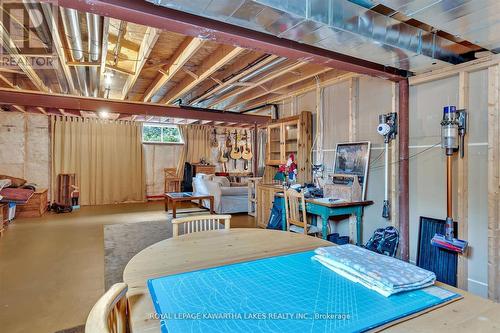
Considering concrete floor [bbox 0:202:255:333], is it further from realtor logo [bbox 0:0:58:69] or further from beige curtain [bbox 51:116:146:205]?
realtor logo [bbox 0:0:58:69]

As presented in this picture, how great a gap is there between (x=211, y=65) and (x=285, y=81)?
141 centimetres

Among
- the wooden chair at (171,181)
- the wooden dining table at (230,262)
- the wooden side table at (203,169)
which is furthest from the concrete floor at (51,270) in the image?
the wooden side table at (203,169)

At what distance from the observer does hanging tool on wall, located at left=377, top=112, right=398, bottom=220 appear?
131 inches

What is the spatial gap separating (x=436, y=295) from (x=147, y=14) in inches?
88.2

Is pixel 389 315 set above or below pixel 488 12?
below

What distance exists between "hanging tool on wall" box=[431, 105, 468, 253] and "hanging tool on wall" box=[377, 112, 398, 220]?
24.3 inches

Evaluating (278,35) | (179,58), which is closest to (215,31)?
(278,35)

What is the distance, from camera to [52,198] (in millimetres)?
7289

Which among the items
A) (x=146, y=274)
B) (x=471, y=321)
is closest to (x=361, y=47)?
(x=471, y=321)

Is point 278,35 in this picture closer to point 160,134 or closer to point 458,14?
point 458,14

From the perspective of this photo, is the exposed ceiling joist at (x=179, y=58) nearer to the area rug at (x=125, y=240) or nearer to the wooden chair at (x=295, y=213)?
the wooden chair at (x=295, y=213)

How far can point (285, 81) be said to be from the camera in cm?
475

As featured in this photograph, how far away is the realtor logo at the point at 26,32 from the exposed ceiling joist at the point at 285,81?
10.3ft

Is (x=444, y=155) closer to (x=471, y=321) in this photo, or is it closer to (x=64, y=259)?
(x=471, y=321)
